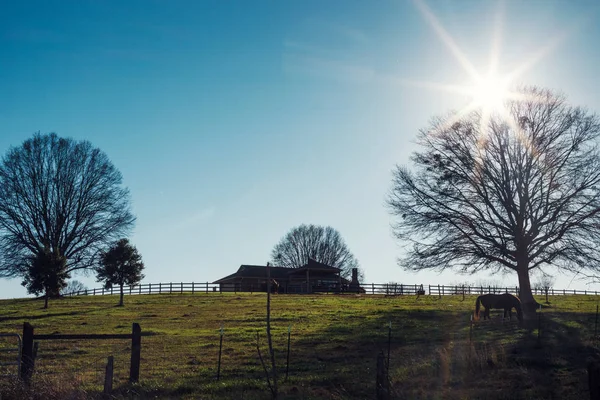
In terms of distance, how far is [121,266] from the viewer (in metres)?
45.3

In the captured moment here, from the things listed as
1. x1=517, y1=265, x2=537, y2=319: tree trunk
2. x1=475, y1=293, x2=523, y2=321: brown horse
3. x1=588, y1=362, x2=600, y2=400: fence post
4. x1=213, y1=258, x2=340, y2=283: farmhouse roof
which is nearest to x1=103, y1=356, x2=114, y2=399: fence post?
x1=588, y1=362, x2=600, y2=400: fence post

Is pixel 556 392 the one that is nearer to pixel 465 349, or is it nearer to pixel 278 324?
pixel 465 349

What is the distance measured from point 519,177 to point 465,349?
15.4 m

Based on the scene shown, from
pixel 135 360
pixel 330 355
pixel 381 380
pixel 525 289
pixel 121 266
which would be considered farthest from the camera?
pixel 121 266

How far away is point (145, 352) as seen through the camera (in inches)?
749

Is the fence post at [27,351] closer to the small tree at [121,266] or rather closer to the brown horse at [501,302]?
the brown horse at [501,302]

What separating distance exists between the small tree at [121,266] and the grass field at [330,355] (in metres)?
11.6

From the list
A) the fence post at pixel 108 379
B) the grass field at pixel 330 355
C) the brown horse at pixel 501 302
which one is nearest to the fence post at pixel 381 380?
the grass field at pixel 330 355

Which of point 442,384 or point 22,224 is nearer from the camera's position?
point 442,384

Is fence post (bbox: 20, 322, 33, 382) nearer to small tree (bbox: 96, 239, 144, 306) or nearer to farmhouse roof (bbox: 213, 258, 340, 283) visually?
small tree (bbox: 96, 239, 144, 306)

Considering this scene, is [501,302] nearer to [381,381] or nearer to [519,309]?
[519,309]

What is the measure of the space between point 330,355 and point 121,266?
31.5 meters

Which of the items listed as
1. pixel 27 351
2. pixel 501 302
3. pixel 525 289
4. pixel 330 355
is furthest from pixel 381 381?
pixel 525 289

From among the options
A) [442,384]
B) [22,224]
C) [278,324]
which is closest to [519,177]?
[278,324]
